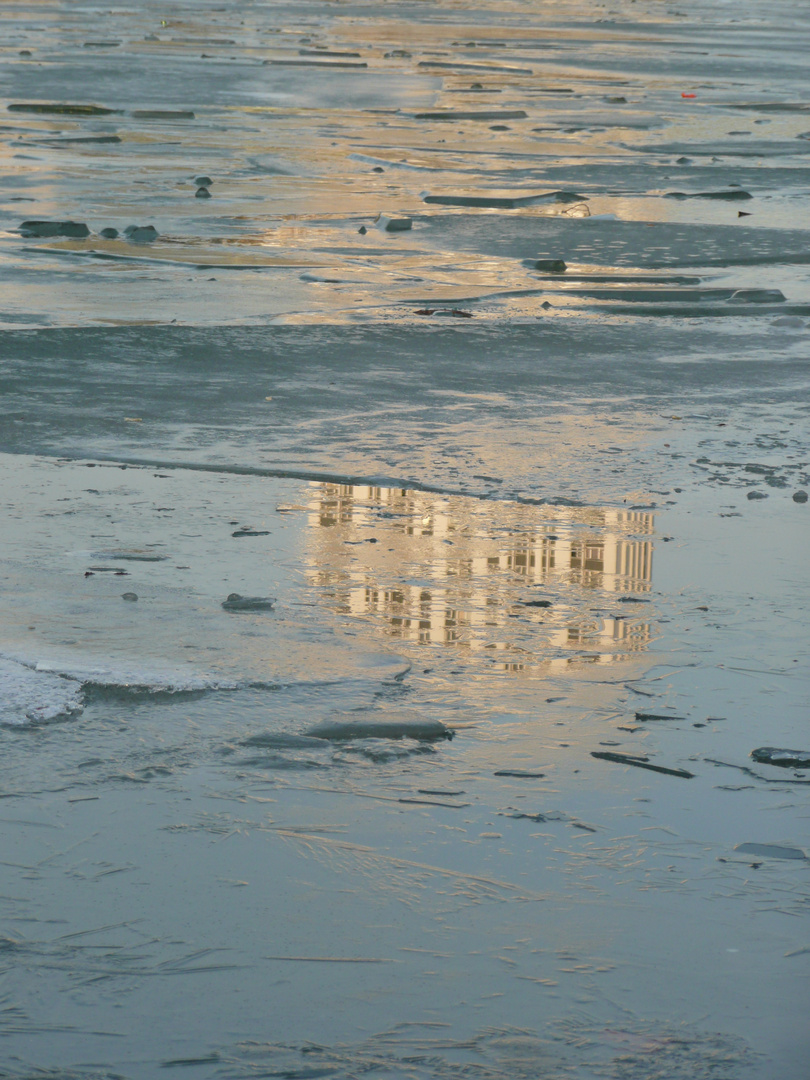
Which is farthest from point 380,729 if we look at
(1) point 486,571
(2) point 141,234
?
(2) point 141,234

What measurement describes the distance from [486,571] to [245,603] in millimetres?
719

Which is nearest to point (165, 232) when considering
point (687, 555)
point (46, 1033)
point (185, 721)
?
point (687, 555)

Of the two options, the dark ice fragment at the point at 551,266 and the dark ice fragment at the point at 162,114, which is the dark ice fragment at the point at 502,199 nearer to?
the dark ice fragment at the point at 551,266

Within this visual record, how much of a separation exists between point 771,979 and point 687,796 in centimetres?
64

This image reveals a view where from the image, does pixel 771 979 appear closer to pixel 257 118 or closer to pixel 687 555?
pixel 687 555

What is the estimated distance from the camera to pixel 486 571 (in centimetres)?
448

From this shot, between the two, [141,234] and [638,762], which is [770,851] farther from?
[141,234]

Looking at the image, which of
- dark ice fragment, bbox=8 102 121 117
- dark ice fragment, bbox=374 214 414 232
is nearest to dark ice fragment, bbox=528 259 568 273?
dark ice fragment, bbox=374 214 414 232

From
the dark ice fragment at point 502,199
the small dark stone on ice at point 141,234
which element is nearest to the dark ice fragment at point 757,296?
the dark ice fragment at point 502,199

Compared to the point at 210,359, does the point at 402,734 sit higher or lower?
lower

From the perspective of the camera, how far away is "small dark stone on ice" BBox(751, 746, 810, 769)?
3.30 meters

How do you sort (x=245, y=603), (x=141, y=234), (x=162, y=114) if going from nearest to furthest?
(x=245, y=603)
(x=141, y=234)
(x=162, y=114)

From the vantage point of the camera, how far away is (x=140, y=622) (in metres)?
4.02

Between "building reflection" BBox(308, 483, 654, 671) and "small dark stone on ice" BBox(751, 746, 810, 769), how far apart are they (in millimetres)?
602
